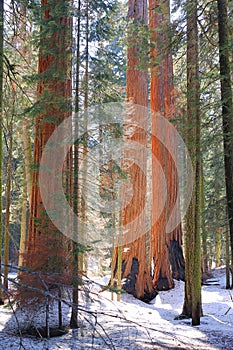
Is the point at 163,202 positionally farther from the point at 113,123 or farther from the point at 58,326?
the point at 58,326

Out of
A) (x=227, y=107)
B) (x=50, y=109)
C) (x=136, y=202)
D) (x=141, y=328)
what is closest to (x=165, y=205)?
(x=136, y=202)

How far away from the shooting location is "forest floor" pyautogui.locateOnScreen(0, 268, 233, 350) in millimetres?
5461

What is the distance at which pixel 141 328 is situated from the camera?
23.5 ft

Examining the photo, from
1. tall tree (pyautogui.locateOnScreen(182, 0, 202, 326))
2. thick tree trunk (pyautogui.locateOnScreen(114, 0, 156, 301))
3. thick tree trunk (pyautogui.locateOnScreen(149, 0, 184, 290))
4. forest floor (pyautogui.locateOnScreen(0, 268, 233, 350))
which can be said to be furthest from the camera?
thick tree trunk (pyautogui.locateOnScreen(149, 0, 184, 290))

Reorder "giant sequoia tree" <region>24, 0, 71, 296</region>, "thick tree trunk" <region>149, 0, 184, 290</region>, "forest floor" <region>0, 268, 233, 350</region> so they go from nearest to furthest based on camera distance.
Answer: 1. "forest floor" <region>0, 268, 233, 350</region>
2. "giant sequoia tree" <region>24, 0, 71, 296</region>
3. "thick tree trunk" <region>149, 0, 184, 290</region>

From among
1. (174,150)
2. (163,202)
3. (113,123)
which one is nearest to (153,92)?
(174,150)

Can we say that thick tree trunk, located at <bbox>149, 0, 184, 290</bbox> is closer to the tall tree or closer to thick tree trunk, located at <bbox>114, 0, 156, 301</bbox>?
thick tree trunk, located at <bbox>114, 0, 156, 301</bbox>

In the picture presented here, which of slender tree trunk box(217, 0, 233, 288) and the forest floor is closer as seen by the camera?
the forest floor

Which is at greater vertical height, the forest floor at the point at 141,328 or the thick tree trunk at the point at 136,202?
the thick tree trunk at the point at 136,202

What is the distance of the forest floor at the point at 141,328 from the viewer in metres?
5.46

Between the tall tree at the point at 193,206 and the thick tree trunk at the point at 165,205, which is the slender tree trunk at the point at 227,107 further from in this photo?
the thick tree trunk at the point at 165,205

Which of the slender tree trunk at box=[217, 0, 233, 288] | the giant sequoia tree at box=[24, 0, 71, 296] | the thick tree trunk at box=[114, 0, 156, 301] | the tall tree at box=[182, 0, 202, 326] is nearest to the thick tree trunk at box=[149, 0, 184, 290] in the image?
the thick tree trunk at box=[114, 0, 156, 301]

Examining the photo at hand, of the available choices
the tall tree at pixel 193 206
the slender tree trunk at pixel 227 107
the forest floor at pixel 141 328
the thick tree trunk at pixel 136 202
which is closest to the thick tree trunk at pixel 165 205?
the thick tree trunk at pixel 136 202

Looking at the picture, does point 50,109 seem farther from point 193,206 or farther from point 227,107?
point 193,206
